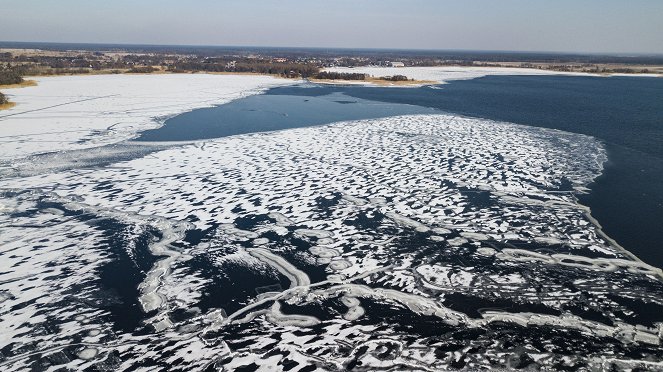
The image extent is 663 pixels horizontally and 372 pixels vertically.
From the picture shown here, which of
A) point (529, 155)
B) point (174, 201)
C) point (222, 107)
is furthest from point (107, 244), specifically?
point (222, 107)

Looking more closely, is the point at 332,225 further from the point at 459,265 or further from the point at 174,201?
the point at 174,201

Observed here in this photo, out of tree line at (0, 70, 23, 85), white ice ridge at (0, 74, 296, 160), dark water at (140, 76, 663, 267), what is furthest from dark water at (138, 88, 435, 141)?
tree line at (0, 70, 23, 85)

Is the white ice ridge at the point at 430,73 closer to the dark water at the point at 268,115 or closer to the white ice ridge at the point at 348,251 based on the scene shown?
the dark water at the point at 268,115

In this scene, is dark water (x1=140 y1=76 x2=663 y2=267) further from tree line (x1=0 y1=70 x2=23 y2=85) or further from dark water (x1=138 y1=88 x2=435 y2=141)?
tree line (x1=0 y1=70 x2=23 y2=85)

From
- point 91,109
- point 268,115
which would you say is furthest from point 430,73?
point 91,109

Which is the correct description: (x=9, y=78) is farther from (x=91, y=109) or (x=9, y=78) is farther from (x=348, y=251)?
(x=348, y=251)
